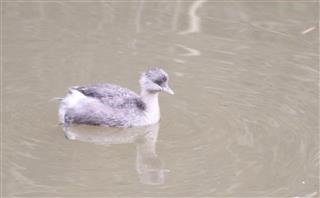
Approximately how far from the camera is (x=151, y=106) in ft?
29.6

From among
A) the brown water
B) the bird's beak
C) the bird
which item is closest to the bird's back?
the bird

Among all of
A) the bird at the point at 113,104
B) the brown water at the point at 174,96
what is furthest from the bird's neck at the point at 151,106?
the brown water at the point at 174,96

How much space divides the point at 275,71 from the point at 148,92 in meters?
1.90

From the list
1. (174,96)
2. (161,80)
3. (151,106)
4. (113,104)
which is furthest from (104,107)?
(174,96)

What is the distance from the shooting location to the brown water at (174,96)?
300 inches

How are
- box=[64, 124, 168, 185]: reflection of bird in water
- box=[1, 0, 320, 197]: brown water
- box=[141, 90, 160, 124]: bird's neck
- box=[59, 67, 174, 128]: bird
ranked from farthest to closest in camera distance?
box=[141, 90, 160, 124]: bird's neck, box=[59, 67, 174, 128]: bird, box=[64, 124, 168, 185]: reflection of bird in water, box=[1, 0, 320, 197]: brown water

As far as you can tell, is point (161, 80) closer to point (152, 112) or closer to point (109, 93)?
point (152, 112)

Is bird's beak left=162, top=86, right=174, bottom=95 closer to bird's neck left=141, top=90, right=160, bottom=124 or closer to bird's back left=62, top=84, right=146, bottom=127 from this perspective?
bird's neck left=141, top=90, right=160, bottom=124

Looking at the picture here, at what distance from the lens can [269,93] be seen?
31.6 ft

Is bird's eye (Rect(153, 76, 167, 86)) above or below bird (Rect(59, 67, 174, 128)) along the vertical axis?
above

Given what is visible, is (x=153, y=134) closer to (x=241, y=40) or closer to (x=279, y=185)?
(x=279, y=185)

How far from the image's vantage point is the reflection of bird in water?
783cm

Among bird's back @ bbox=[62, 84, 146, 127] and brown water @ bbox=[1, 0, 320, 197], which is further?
bird's back @ bbox=[62, 84, 146, 127]

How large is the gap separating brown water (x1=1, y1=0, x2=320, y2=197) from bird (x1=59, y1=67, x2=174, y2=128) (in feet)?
0.37
